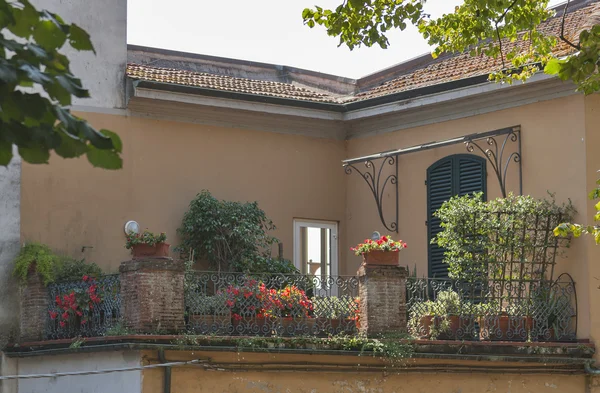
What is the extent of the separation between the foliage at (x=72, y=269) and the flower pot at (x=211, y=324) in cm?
194

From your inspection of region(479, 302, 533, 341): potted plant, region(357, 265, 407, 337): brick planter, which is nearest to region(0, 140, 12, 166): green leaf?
region(357, 265, 407, 337): brick planter

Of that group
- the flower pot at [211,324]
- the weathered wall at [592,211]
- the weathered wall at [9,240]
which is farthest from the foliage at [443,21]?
the weathered wall at [9,240]

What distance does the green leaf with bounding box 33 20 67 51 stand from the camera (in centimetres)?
547

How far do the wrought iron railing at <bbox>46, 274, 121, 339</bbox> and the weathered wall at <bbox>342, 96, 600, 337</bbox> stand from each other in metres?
5.24

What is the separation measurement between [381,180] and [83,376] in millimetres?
6219

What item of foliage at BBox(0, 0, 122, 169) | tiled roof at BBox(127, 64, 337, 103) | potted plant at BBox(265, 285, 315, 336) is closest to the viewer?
foliage at BBox(0, 0, 122, 169)

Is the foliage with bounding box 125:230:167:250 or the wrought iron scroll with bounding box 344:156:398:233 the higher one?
→ the wrought iron scroll with bounding box 344:156:398:233

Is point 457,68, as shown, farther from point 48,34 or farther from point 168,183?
point 48,34

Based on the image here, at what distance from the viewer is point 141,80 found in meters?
16.7

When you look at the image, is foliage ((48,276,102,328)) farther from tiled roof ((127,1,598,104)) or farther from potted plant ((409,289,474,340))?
potted plant ((409,289,474,340))

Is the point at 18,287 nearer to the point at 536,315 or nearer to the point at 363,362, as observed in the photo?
the point at 363,362

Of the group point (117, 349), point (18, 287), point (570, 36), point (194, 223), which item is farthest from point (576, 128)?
point (18, 287)

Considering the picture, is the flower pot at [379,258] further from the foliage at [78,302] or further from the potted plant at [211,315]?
the foliage at [78,302]

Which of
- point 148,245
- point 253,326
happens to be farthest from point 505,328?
point 148,245
